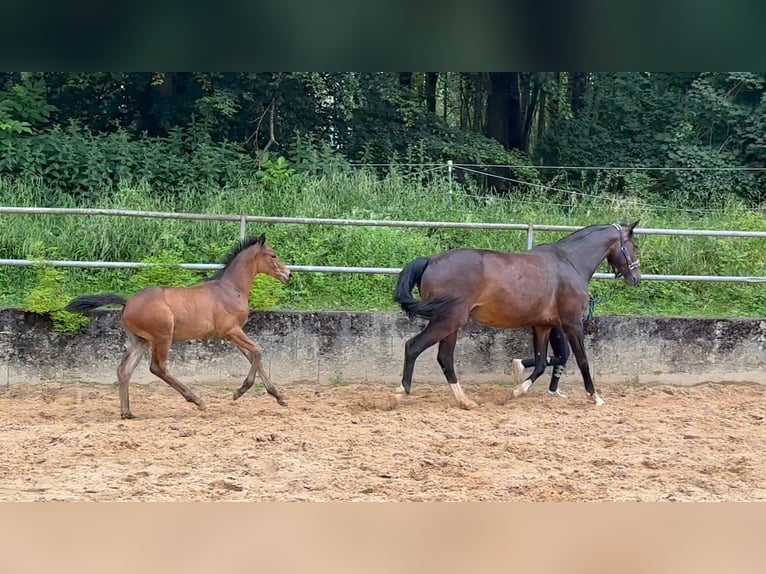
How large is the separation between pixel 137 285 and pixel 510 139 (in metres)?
13.5

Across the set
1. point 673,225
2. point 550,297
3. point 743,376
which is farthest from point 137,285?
point 673,225

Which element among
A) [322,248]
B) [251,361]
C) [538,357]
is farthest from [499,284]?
[322,248]

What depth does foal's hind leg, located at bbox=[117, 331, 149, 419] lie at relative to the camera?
7094mm

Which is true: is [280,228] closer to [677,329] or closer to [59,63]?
[677,329]

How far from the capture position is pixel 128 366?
23.5 feet

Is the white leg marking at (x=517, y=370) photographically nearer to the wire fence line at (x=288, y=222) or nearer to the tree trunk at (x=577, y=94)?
the wire fence line at (x=288, y=222)

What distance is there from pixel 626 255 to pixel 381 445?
3.74 m

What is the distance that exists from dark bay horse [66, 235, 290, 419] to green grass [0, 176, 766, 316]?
94 cm

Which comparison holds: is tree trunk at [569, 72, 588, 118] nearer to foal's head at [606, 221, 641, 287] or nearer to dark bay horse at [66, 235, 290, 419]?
foal's head at [606, 221, 641, 287]

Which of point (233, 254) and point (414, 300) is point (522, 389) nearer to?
point (414, 300)

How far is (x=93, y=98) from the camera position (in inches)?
622

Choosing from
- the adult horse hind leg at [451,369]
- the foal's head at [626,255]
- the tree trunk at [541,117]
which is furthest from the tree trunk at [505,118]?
the adult horse hind leg at [451,369]

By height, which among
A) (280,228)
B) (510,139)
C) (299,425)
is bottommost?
(299,425)

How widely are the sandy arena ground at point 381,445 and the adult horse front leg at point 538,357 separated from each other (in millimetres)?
162
